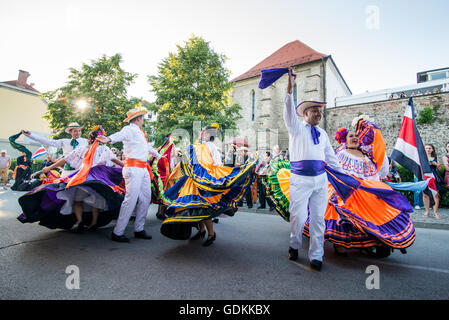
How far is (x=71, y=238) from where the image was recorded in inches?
162

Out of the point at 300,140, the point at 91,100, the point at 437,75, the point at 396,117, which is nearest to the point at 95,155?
the point at 300,140

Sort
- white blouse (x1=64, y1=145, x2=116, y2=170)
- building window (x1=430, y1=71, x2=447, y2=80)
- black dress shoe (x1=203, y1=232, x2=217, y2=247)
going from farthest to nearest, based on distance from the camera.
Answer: building window (x1=430, y1=71, x2=447, y2=80), white blouse (x1=64, y1=145, x2=116, y2=170), black dress shoe (x1=203, y1=232, x2=217, y2=247)

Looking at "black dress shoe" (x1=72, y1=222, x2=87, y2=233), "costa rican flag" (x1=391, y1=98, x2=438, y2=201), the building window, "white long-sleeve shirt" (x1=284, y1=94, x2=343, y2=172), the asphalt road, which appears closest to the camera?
the asphalt road

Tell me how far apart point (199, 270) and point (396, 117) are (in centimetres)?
2012

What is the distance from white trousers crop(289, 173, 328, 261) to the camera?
122 inches

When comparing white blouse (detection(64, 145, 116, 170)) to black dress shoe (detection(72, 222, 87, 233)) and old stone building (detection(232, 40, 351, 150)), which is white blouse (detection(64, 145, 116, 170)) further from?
old stone building (detection(232, 40, 351, 150))

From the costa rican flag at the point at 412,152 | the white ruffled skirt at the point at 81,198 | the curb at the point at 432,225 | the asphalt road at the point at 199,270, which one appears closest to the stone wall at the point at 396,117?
the curb at the point at 432,225

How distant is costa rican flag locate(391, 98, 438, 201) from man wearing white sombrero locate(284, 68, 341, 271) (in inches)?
118

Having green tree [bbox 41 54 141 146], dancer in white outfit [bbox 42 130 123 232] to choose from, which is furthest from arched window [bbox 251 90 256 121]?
dancer in white outfit [bbox 42 130 123 232]

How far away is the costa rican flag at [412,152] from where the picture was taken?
A: 16.0 feet

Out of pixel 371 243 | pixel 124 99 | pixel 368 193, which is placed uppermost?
pixel 124 99
